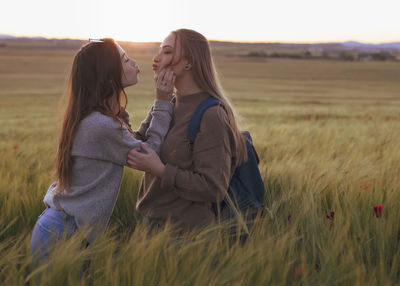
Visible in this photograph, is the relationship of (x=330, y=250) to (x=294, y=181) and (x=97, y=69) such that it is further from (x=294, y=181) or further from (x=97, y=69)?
(x=97, y=69)

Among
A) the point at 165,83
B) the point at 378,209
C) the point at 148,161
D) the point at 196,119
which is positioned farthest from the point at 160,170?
the point at 378,209

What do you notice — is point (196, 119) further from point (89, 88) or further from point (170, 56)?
point (89, 88)

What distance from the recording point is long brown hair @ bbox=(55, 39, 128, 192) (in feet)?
7.82

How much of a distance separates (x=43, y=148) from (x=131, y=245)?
11.2 feet

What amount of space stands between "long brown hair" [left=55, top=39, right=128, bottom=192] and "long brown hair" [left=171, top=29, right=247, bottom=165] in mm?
349

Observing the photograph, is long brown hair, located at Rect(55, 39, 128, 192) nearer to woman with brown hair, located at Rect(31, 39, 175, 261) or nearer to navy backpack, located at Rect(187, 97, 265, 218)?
woman with brown hair, located at Rect(31, 39, 175, 261)

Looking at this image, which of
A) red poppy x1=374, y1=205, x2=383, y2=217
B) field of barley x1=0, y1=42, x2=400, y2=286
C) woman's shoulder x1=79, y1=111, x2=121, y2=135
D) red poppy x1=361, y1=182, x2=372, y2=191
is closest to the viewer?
field of barley x1=0, y1=42, x2=400, y2=286

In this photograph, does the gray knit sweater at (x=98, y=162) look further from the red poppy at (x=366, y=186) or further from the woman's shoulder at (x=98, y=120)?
the red poppy at (x=366, y=186)

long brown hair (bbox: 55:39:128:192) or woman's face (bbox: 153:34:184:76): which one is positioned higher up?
woman's face (bbox: 153:34:184:76)

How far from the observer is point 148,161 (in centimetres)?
230

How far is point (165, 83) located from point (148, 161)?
1.35 feet

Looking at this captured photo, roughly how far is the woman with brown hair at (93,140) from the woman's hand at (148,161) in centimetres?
2

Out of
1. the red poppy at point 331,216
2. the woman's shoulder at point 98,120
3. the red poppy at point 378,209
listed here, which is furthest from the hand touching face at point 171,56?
the red poppy at point 378,209

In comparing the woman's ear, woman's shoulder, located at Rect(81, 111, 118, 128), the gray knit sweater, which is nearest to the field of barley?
the gray knit sweater
